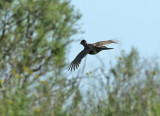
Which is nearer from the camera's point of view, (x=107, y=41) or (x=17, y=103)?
(x=17, y=103)

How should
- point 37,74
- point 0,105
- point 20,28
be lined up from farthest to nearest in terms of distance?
point 20,28
point 37,74
point 0,105

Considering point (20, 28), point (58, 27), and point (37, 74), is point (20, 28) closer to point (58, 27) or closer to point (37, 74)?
point (58, 27)

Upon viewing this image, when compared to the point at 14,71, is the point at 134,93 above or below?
below

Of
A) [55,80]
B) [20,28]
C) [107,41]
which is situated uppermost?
[20,28]

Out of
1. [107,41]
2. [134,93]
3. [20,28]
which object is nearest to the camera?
[134,93]

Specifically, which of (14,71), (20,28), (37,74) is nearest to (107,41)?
(37,74)

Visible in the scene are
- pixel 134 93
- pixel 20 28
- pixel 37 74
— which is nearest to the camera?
pixel 134 93

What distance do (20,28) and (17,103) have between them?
607 inches

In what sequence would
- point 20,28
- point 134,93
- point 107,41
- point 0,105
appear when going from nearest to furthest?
point 0,105
point 134,93
point 107,41
point 20,28

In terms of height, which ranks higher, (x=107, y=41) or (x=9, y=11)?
(x=9, y=11)

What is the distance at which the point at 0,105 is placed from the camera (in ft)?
15.4

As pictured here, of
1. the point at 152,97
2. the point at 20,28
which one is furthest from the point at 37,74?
the point at 20,28

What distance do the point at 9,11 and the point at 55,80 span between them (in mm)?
15559

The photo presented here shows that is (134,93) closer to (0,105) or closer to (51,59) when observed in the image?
(0,105)
